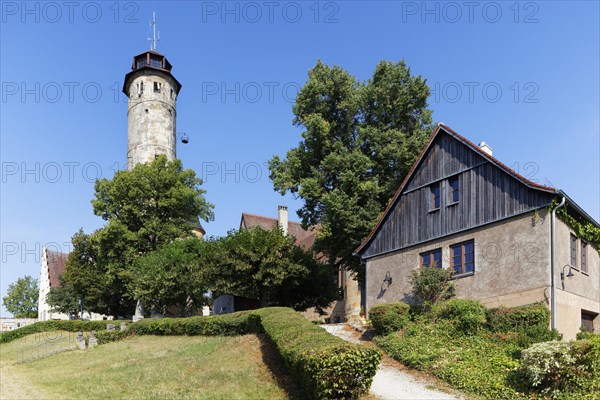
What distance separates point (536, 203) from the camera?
2080 cm

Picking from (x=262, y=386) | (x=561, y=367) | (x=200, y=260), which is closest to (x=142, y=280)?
(x=200, y=260)

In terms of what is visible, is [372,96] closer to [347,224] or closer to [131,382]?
[347,224]

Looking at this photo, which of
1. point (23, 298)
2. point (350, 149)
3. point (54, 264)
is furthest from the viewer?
point (23, 298)

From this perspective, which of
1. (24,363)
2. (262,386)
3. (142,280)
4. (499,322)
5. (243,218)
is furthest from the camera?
(243,218)

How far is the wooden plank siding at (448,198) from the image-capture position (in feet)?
71.3

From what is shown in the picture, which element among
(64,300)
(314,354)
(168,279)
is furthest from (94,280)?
(314,354)

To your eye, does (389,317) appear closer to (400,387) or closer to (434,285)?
(434,285)

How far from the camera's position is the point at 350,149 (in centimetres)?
3441

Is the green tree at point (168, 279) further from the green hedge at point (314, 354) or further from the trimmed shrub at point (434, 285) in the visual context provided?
the trimmed shrub at point (434, 285)

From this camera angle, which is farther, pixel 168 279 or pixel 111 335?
pixel 168 279

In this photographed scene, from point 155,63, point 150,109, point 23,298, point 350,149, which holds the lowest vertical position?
point 23,298

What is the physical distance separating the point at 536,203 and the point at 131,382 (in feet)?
48.6

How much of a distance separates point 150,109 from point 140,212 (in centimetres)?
1655

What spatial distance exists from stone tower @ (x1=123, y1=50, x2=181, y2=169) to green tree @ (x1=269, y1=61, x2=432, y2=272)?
24611 mm
